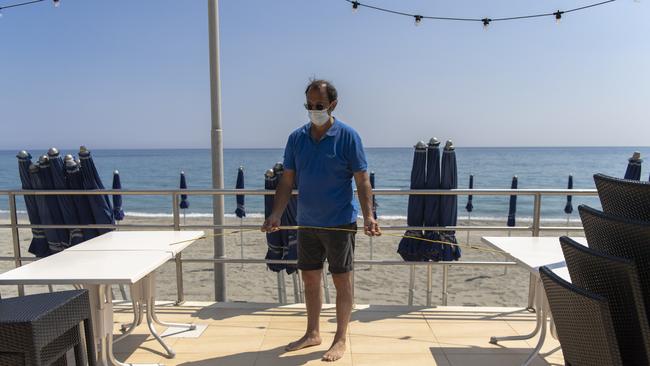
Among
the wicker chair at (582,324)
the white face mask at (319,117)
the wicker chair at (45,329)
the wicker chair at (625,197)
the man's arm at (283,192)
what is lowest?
the wicker chair at (45,329)

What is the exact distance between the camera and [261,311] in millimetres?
3430

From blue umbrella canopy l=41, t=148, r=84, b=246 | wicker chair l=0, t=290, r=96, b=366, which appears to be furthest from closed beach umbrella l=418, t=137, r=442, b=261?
blue umbrella canopy l=41, t=148, r=84, b=246

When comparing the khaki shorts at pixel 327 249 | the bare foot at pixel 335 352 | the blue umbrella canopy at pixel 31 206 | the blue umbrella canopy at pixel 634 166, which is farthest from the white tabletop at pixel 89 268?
the blue umbrella canopy at pixel 634 166

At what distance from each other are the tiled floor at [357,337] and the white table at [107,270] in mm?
257

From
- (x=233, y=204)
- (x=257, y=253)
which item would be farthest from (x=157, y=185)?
(x=257, y=253)

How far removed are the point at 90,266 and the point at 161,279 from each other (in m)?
6.35

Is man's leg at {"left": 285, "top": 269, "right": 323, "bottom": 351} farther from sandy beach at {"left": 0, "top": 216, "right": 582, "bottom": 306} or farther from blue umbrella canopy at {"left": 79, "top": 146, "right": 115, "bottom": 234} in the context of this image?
sandy beach at {"left": 0, "top": 216, "right": 582, "bottom": 306}

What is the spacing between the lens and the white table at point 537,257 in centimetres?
224

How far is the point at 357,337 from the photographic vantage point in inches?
117

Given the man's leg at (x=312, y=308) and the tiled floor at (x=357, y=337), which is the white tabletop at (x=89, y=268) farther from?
the man's leg at (x=312, y=308)

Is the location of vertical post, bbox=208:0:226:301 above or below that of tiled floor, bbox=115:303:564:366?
above

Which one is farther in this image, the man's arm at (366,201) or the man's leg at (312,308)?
the man's leg at (312,308)

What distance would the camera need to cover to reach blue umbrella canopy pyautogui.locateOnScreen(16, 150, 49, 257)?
430 cm

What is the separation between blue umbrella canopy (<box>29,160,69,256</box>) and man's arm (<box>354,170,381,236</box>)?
→ 3332 mm
